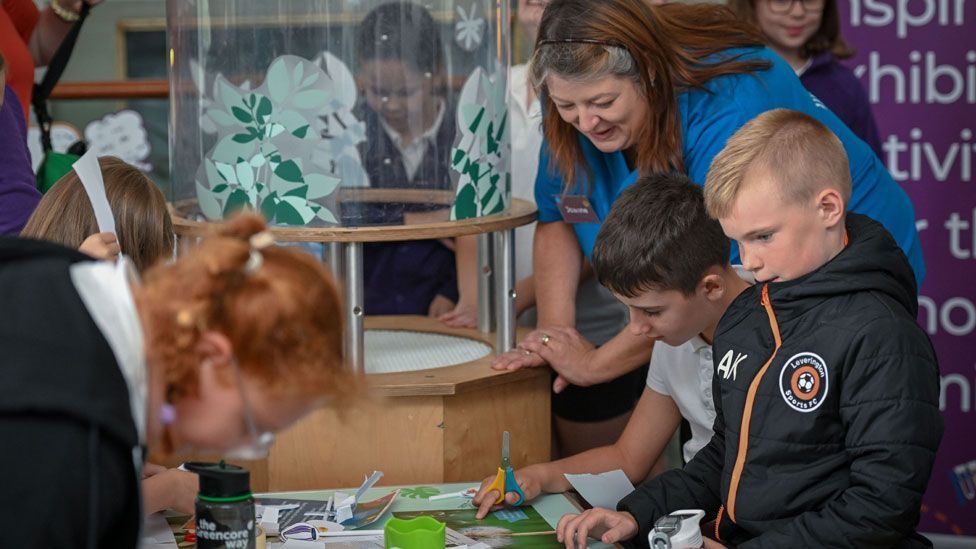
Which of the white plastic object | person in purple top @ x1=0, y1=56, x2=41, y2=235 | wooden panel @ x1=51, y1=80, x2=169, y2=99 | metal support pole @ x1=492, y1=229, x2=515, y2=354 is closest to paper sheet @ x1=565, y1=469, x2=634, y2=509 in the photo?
the white plastic object

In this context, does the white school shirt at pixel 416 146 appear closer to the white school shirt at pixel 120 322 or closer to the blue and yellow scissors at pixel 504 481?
the blue and yellow scissors at pixel 504 481

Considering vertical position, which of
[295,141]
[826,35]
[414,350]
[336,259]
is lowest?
[414,350]

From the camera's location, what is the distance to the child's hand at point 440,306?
309 cm

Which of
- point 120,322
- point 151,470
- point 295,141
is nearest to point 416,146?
point 295,141

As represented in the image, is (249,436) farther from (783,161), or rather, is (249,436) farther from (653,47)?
(653,47)

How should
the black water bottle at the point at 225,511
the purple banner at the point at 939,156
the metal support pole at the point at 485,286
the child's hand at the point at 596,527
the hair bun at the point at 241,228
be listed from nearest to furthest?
the hair bun at the point at 241,228
the black water bottle at the point at 225,511
the child's hand at the point at 596,527
the metal support pole at the point at 485,286
the purple banner at the point at 939,156

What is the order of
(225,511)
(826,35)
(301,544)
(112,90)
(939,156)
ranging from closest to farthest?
(225,511) < (301,544) < (826,35) < (939,156) < (112,90)

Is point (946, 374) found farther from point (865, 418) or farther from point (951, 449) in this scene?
point (865, 418)

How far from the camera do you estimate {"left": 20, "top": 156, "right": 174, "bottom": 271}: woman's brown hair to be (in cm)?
194

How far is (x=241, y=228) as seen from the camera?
1211 millimetres

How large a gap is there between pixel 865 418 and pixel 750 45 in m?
0.94

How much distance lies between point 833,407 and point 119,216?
113 centimetres

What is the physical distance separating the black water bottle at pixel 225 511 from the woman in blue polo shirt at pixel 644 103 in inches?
38.8

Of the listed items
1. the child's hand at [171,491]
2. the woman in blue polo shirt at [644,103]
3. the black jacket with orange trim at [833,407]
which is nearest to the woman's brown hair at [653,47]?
the woman in blue polo shirt at [644,103]
